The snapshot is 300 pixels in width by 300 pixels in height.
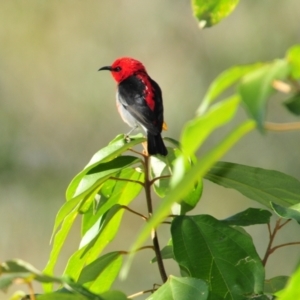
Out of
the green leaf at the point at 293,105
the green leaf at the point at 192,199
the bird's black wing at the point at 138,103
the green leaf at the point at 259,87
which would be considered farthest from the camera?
the bird's black wing at the point at 138,103

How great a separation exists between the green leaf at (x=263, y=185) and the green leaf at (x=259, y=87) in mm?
925

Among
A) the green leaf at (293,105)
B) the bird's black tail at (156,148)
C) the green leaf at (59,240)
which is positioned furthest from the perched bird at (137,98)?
the green leaf at (293,105)

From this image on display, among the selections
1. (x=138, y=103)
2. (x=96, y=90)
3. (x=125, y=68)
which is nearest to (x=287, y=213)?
(x=138, y=103)

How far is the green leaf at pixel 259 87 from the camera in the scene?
0.63 meters

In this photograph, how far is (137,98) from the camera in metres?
3.97

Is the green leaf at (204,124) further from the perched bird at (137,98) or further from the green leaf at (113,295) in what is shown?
the perched bird at (137,98)

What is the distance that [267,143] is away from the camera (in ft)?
26.0

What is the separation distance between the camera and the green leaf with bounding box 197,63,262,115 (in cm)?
66

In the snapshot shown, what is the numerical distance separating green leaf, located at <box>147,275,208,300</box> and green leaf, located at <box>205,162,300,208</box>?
37 centimetres

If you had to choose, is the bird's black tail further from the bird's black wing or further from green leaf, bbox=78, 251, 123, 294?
the bird's black wing

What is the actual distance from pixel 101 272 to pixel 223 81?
978mm

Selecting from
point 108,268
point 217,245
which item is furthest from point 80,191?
point 217,245

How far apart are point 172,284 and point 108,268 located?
14.8 inches

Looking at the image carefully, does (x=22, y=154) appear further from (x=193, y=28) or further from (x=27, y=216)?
(x=193, y=28)
